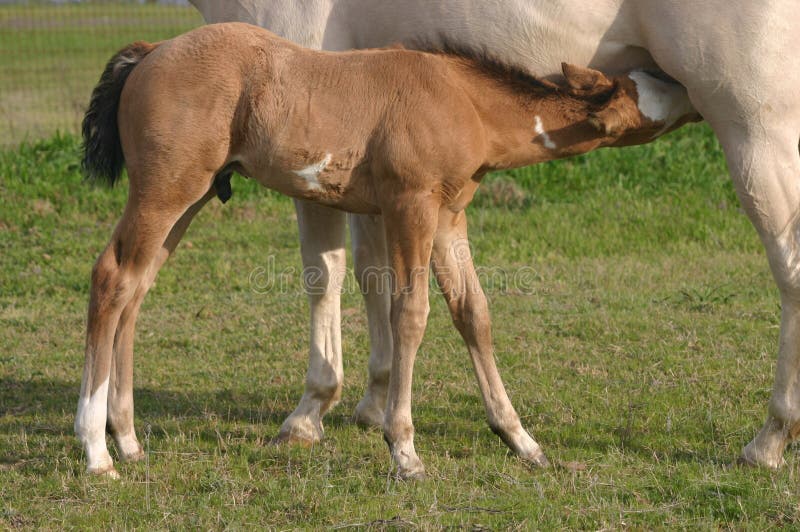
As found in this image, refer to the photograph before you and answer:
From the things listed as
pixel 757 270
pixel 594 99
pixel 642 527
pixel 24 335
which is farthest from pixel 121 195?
pixel 642 527

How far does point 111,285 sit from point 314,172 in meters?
0.94

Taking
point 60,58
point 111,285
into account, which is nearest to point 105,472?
point 111,285

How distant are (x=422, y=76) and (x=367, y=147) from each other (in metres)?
0.36

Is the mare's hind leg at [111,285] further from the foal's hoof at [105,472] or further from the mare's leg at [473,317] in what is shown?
the mare's leg at [473,317]

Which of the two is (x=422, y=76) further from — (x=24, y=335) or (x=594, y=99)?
(x=24, y=335)

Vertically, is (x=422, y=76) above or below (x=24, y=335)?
above

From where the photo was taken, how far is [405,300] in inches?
165

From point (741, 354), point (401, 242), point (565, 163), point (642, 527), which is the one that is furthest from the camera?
point (565, 163)

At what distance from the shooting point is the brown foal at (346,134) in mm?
4117

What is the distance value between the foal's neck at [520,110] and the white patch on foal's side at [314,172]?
641mm


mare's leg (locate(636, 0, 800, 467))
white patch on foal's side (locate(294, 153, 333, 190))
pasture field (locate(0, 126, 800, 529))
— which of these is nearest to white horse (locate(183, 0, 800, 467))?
mare's leg (locate(636, 0, 800, 467))

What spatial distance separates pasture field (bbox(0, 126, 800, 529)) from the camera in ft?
12.7

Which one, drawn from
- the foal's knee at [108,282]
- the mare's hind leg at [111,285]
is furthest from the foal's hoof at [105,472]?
the foal's knee at [108,282]

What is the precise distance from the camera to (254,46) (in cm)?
423
